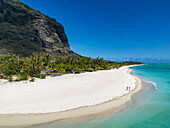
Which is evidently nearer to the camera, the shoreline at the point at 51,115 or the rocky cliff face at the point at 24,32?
the shoreline at the point at 51,115

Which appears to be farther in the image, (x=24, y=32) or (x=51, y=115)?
(x=24, y=32)

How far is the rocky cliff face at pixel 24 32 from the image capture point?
98787 millimetres

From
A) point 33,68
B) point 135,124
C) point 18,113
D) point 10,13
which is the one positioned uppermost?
point 10,13

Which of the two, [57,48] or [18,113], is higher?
[57,48]

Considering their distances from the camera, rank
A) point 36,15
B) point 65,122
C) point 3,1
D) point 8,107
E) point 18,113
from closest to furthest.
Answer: point 65,122 → point 18,113 → point 8,107 → point 3,1 → point 36,15

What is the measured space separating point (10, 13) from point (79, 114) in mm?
142661

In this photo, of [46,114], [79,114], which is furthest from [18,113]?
[79,114]

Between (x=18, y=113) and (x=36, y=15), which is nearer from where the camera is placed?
(x=18, y=113)

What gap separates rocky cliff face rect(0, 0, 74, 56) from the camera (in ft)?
324

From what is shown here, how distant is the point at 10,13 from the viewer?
119 metres

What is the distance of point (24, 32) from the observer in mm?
111250

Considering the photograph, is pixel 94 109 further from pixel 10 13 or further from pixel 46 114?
pixel 10 13

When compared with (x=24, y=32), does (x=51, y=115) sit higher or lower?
lower

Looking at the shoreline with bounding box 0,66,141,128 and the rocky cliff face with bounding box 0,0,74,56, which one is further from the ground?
the rocky cliff face with bounding box 0,0,74,56
